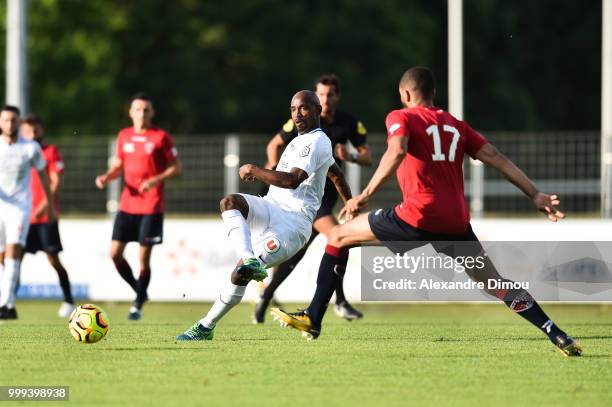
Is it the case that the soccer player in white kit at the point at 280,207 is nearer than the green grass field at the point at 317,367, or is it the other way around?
the green grass field at the point at 317,367

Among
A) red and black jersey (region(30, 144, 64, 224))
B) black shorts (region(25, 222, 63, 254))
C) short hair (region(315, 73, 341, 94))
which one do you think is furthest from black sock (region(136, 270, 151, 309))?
short hair (region(315, 73, 341, 94))

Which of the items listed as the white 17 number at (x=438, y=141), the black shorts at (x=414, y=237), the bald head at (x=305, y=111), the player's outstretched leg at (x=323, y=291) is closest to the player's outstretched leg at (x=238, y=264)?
the player's outstretched leg at (x=323, y=291)

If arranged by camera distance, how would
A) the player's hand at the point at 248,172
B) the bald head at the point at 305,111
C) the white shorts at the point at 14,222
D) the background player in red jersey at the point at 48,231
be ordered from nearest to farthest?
the player's hand at the point at 248,172 < the bald head at the point at 305,111 < the white shorts at the point at 14,222 < the background player in red jersey at the point at 48,231

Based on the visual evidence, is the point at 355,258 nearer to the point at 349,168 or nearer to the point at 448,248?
the point at 349,168

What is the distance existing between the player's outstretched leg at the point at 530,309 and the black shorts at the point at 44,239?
787 centimetres

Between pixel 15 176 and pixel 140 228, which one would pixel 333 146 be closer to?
pixel 140 228

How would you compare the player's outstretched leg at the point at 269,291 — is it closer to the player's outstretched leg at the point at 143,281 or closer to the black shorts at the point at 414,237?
the player's outstretched leg at the point at 143,281

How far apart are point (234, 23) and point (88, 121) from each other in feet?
32.5

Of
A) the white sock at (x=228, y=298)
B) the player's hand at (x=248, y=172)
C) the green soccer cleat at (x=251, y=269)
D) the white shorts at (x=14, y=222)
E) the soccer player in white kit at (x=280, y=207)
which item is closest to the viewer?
the green soccer cleat at (x=251, y=269)

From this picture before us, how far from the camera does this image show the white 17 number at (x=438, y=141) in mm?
9398

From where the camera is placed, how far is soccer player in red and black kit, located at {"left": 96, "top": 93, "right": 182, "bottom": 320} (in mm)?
14766

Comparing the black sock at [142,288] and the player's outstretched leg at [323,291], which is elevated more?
the player's outstretched leg at [323,291]

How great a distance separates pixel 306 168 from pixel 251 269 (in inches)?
41.8

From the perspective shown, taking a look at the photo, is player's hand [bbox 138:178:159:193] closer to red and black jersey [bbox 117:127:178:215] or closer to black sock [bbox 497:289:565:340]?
red and black jersey [bbox 117:127:178:215]
